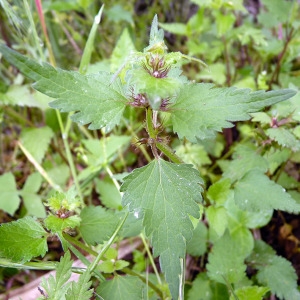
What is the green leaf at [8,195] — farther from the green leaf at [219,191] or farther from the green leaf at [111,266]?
the green leaf at [219,191]

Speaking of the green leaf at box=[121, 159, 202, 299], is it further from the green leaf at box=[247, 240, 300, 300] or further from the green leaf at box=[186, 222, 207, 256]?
the green leaf at box=[247, 240, 300, 300]

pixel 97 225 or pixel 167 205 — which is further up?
pixel 167 205

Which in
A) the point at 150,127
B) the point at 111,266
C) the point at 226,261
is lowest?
the point at 226,261

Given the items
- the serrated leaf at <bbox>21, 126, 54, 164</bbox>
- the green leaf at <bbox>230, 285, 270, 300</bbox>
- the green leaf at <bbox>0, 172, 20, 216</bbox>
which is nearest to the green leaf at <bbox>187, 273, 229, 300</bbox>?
the green leaf at <bbox>230, 285, 270, 300</bbox>

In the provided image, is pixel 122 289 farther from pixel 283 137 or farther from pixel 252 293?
pixel 283 137

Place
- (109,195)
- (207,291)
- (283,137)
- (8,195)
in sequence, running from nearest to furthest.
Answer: (283,137) < (207,291) < (109,195) < (8,195)

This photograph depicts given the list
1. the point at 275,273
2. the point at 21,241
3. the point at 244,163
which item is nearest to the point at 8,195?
the point at 21,241
